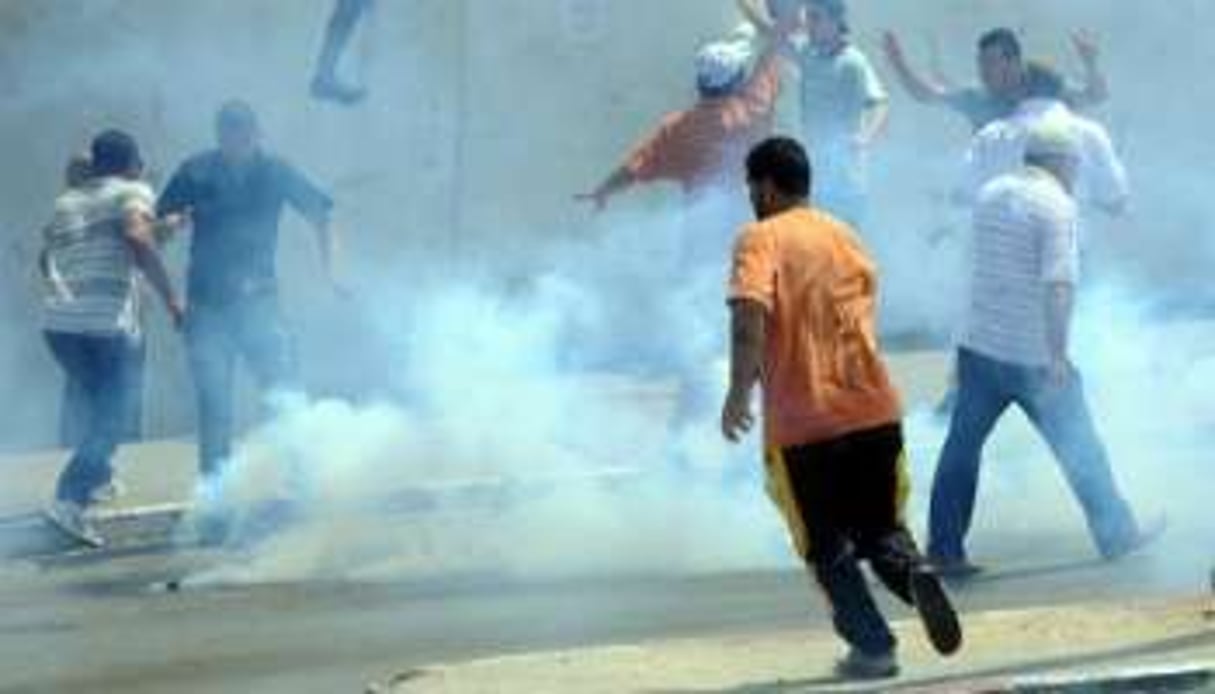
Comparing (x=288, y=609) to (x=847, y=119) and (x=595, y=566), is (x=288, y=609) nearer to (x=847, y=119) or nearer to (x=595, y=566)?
(x=595, y=566)

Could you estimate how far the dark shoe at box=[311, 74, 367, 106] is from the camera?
1516 cm

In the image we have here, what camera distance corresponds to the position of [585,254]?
15.7 meters

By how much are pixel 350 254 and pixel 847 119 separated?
9.59 ft

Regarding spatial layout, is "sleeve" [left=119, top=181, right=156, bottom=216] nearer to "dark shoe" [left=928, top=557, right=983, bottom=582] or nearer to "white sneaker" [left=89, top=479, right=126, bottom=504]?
"white sneaker" [left=89, top=479, right=126, bottom=504]

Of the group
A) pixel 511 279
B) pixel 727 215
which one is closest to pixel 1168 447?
pixel 727 215

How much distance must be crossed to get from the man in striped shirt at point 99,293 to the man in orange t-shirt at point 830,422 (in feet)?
16.2

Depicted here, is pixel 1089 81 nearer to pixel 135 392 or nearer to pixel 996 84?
pixel 996 84

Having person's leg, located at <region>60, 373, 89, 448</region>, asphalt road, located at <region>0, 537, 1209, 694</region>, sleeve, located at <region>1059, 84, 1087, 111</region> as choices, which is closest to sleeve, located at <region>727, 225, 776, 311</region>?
asphalt road, located at <region>0, 537, 1209, 694</region>

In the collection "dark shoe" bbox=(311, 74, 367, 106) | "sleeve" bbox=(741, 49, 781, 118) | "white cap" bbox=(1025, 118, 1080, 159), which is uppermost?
"dark shoe" bbox=(311, 74, 367, 106)

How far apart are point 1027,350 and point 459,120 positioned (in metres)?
6.05

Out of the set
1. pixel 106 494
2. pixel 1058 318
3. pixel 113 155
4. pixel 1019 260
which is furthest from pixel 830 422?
pixel 106 494

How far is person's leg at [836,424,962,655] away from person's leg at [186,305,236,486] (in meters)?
5.18

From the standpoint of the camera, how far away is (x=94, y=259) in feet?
42.2

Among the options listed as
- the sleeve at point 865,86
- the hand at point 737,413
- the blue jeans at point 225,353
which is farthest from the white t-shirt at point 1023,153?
the blue jeans at point 225,353
